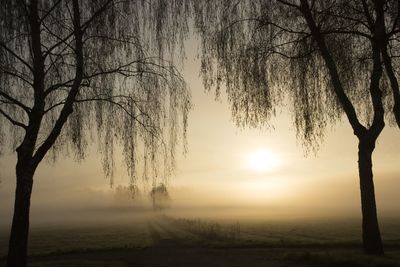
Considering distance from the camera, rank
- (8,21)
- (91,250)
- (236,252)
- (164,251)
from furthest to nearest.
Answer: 1. (91,250)
2. (164,251)
3. (236,252)
4. (8,21)

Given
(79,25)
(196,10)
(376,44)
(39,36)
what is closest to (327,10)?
(376,44)

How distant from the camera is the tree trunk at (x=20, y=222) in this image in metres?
13.1

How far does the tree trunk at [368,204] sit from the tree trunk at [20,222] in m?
10.3

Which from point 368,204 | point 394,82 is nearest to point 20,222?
point 368,204

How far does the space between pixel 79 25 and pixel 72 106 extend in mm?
2263

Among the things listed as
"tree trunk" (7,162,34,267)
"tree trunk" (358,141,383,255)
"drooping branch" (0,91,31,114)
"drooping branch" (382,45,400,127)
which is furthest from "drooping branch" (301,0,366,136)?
"tree trunk" (7,162,34,267)

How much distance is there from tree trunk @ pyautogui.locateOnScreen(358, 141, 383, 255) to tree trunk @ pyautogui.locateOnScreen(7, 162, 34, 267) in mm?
10329

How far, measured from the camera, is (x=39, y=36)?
13.7 meters

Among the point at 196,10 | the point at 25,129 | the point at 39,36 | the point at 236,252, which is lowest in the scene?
the point at 236,252

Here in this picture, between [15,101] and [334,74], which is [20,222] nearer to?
[15,101]

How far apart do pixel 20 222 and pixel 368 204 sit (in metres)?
10.6

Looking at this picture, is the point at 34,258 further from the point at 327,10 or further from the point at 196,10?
the point at 327,10

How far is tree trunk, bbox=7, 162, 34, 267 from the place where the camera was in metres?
13.1

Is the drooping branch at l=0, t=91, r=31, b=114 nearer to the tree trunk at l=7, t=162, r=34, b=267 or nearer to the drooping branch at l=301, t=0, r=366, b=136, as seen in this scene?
the tree trunk at l=7, t=162, r=34, b=267
